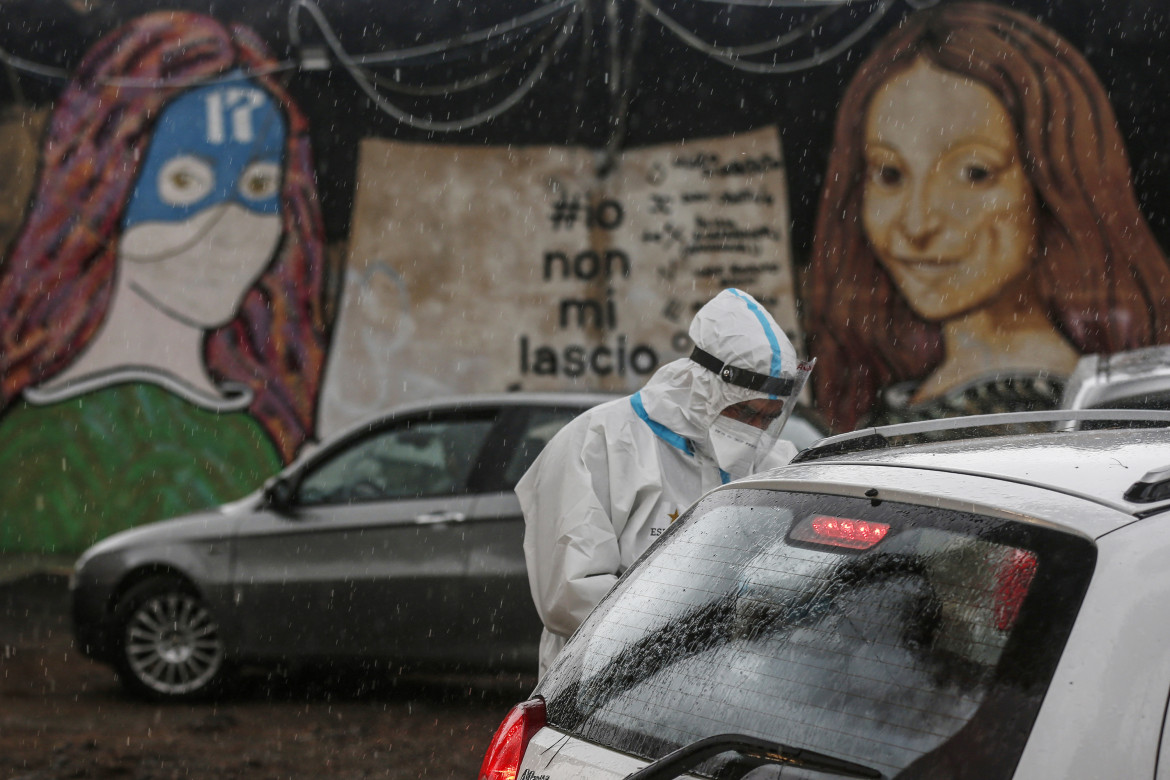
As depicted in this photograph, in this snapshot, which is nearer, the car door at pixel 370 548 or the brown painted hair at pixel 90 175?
the car door at pixel 370 548

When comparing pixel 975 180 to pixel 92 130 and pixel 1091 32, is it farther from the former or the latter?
pixel 92 130

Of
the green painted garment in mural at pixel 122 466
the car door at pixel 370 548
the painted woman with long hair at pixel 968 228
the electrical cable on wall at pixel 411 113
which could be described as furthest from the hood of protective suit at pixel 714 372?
the green painted garment in mural at pixel 122 466

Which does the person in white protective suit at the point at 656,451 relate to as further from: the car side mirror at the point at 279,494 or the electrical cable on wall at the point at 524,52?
the electrical cable on wall at the point at 524,52

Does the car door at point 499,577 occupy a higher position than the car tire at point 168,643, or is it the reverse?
the car door at point 499,577

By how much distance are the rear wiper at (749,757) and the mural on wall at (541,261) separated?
10783mm

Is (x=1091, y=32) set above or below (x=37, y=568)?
above

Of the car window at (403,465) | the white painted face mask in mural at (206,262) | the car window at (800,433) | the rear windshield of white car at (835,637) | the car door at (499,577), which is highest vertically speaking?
the white painted face mask in mural at (206,262)

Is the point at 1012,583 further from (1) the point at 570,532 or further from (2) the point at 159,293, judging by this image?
(2) the point at 159,293

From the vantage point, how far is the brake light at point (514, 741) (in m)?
2.36

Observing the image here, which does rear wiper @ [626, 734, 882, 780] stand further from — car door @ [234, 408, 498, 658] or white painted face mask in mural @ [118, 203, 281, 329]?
white painted face mask in mural @ [118, 203, 281, 329]

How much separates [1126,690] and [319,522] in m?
6.37

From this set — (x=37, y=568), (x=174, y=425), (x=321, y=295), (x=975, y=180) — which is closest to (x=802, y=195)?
(x=975, y=180)

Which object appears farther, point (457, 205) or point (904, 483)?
point (457, 205)

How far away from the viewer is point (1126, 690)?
5.52ft
